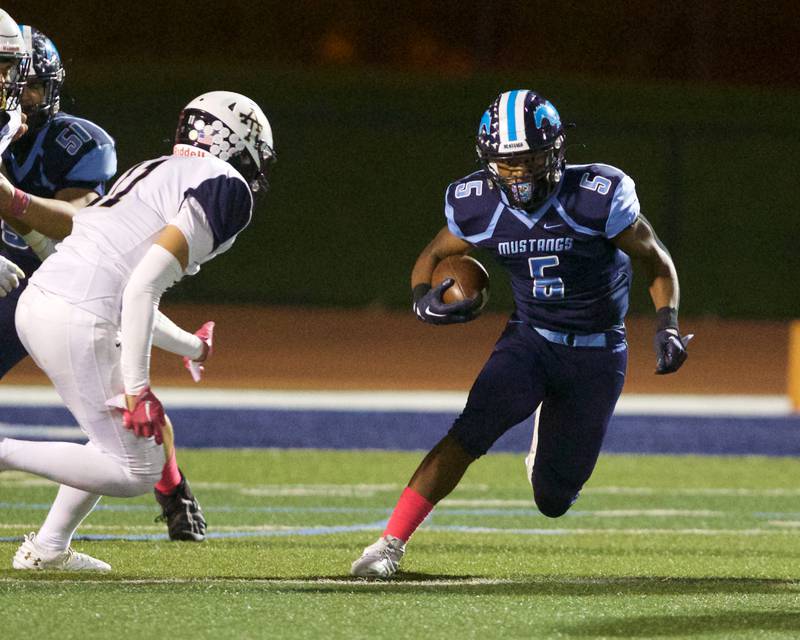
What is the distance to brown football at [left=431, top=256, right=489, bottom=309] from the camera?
16.2ft

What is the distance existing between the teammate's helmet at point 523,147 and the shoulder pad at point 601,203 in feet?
0.29

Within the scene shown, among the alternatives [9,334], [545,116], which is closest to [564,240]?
[545,116]

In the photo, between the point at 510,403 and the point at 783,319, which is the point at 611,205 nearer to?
the point at 510,403

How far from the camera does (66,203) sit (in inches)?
200

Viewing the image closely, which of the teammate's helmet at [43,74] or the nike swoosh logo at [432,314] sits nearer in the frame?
the nike swoosh logo at [432,314]

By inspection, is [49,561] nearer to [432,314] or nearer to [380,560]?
[380,560]

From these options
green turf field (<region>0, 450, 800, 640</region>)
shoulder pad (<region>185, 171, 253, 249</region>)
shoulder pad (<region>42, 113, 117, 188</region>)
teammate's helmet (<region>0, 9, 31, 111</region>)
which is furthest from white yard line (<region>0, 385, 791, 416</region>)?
shoulder pad (<region>185, 171, 253, 249</region>)

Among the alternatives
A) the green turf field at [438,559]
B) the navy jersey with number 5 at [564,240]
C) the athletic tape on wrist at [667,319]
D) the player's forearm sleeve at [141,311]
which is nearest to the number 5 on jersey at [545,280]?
the navy jersey with number 5 at [564,240]

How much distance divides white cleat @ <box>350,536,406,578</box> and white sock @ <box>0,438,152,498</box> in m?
0.79

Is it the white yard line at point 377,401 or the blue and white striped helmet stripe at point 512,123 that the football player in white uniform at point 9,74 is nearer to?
the blue and white striped helmet stripe at point 512,123

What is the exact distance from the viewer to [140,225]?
4.32 meters

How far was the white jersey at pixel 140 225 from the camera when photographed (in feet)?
13.8

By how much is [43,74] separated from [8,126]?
55 cm

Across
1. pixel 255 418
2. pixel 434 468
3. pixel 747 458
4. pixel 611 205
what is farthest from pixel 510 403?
pixel 255 418
